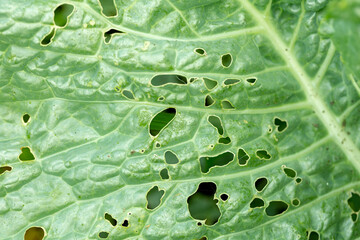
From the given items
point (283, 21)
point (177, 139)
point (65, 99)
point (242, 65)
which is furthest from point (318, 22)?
point (65, 99)

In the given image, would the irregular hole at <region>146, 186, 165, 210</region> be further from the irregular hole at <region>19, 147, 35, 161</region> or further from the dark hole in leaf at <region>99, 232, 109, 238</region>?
the irregular hole at <region>19, 147, 35, 161</region>

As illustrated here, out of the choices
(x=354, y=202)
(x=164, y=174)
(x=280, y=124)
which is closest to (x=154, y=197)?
(x=164, y=174)

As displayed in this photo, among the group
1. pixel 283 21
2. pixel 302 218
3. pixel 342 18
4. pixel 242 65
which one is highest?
pixel 342 18

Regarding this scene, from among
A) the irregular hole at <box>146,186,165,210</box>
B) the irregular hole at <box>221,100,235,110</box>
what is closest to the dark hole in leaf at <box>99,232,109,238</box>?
the irregular hole at <box>146,186,165,210</box>

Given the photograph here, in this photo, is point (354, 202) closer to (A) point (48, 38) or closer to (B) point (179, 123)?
(B) point (179, 123)

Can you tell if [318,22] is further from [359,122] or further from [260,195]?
[260,195]

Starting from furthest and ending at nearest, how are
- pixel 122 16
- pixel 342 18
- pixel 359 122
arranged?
pixel 359 122, pixel 122 16, pixel 342 18
